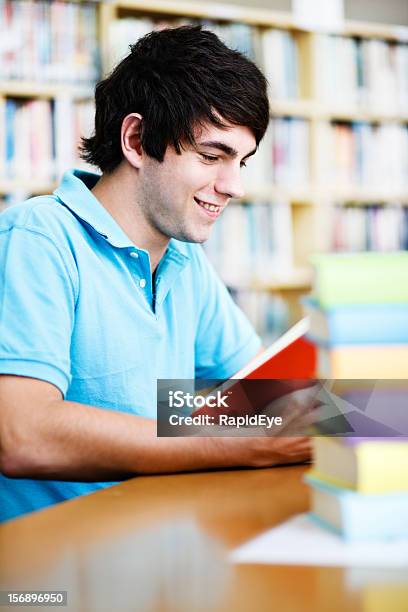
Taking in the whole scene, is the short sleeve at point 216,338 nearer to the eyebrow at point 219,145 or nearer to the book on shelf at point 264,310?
the eyebrow at point 219,145

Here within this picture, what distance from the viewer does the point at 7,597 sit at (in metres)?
0.49

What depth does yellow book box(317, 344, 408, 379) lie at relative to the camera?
1.77 feet

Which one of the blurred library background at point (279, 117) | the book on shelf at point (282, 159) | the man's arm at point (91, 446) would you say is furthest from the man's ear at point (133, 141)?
the book on shelf at point (282, 159)

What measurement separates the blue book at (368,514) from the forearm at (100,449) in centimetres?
32

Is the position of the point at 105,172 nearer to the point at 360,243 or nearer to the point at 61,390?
the point at 61,390

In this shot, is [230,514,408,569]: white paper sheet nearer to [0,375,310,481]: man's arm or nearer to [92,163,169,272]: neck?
[0,375,310,481]: man's arm

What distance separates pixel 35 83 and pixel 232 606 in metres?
2.29

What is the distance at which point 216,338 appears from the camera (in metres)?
1.38

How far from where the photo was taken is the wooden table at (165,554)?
0.48m

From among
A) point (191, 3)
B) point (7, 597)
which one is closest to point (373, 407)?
point (7, 597)

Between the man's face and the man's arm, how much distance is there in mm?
432

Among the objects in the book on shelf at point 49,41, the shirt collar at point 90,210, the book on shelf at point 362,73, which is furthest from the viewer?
the book on shelf at point 362,73

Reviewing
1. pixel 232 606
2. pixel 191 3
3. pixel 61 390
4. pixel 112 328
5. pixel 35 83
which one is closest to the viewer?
pixel 232 606

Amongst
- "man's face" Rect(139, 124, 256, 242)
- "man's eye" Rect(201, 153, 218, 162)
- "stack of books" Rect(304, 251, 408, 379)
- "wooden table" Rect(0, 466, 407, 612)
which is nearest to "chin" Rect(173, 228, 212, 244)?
"man's face" Rect(139, 124, 256, 242)
